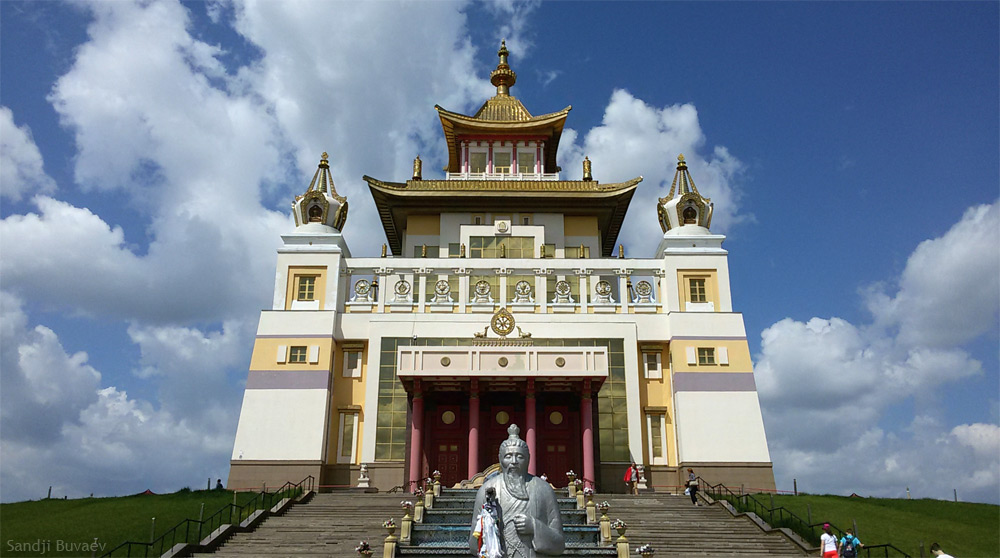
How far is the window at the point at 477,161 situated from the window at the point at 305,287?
13.6 m

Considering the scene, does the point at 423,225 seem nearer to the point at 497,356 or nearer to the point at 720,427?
the point at 497,356

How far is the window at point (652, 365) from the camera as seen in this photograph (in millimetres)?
Result: 38469

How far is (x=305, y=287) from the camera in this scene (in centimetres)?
3966

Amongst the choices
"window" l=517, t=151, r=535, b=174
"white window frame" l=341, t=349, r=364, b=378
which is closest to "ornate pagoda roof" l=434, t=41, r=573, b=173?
"window" l=517, t=151, r=535, b=174

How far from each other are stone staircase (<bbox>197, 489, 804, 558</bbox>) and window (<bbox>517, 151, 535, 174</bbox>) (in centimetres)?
2438

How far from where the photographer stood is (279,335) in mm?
37906

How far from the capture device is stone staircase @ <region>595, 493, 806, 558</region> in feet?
76.4

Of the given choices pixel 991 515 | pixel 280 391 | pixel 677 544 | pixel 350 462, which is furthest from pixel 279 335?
pixel 991 515

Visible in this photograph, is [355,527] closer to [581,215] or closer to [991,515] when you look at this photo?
[991,515]

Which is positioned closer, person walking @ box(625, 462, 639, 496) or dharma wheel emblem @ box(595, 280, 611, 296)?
person walking @ box(625, 462, 639, 496)

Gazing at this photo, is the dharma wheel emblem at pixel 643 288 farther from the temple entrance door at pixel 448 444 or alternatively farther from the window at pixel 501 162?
the window at pixel 501 162

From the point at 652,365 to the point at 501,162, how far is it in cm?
1690

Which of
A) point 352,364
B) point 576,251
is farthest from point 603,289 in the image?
point 352,364

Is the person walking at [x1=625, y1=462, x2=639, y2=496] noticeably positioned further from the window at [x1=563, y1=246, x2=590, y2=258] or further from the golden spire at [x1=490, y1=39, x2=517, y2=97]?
the golden spire at [x1=490, y1=39, x2=517, y2=97]
